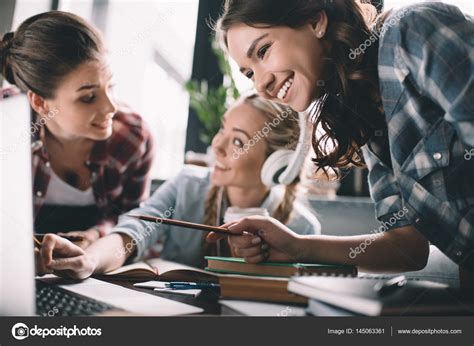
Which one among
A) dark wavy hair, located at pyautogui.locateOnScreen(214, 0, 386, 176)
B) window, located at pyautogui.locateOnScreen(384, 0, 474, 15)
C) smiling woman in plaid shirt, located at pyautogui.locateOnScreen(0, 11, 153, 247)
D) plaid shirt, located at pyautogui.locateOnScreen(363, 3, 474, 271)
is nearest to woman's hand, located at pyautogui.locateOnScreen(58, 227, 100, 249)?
smiling woman in plaid shirt, located at pyautogui.locateOnScreen(0, 11, 153, 247)

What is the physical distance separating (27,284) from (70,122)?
1.31 ft

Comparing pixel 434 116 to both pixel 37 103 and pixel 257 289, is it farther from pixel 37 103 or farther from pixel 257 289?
pixel 37 103

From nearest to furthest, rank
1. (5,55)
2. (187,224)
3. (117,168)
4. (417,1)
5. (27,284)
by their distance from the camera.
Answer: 1. (27,284)
2. (187,224)
3. (5,55)
4. (417,1)
5. (117,168)

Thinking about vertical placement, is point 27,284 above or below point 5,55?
below

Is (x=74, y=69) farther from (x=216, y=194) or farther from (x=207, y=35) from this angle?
(x=216, y=194)

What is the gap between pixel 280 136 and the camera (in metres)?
1.12

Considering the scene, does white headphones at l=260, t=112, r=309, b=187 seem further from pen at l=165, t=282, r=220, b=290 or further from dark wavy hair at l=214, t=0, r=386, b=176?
pen at l=165, t=282, r=220, b=290

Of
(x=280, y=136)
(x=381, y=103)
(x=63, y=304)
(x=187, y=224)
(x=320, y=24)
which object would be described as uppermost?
(x=320, y=24)

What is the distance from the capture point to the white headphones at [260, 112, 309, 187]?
110cm

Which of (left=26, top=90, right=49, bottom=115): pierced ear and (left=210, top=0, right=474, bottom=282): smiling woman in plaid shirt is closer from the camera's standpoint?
(left=210, top=0, right=474, bottom=282): smiling woman in plaid shirt

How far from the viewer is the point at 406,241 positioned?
86 centimetres

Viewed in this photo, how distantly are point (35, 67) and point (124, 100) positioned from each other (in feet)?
0.60

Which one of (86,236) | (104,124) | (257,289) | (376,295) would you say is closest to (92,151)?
(104,124)

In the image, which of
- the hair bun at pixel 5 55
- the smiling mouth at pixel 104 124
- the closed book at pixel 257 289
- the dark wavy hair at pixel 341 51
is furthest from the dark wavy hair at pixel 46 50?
the closed book at pixel 257 289
